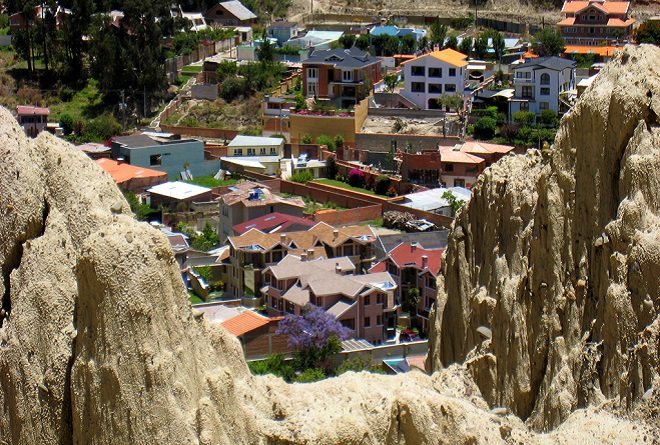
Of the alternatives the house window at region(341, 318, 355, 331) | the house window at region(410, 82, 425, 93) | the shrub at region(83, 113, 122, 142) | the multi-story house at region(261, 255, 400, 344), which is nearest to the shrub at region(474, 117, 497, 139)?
the house window at region(410, 82, 425, 93)

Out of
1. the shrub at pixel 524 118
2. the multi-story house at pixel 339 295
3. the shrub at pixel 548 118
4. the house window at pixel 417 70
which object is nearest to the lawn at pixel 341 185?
the shrub at pixel 524 118

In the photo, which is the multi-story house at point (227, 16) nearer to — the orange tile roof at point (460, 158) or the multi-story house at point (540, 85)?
the multi-story house at point (540, 85)

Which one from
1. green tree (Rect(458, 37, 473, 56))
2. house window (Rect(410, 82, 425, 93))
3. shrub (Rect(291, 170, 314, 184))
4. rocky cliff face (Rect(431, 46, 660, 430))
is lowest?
shrub (Rect(291, 170, 314, 184))

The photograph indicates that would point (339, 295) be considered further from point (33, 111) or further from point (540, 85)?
point (33, 111)

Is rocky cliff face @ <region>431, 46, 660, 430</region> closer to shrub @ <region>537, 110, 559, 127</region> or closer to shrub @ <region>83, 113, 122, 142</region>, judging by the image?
shrub @ <region>537, 110, 559, 127</region>

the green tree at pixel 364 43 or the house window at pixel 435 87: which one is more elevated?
the green tree at pixel 364 43

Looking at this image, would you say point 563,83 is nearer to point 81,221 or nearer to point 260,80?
point 260,80
